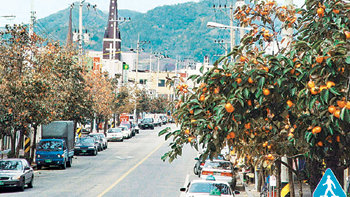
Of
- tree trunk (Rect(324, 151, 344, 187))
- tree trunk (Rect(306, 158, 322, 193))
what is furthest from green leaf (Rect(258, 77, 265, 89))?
tree trunk (Rect(306, 158, 322, 193))

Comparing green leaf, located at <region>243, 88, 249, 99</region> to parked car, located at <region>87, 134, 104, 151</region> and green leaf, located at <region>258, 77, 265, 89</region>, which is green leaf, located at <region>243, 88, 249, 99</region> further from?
parked car, located at <region>87, 134, 104, 151</region>

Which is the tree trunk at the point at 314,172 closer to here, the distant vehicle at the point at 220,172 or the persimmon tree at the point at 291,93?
the persimmon tree at the point at 291,93

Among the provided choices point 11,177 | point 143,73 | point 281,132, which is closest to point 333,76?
point 281,132

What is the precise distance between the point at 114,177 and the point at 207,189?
15.0 m

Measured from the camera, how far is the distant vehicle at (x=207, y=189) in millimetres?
18891

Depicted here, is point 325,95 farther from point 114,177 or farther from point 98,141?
point 98,141

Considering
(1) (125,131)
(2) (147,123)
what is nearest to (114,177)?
(1) (125,131)

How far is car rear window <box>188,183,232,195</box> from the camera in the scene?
1912 centimetres

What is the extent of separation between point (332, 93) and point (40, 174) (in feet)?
95.7

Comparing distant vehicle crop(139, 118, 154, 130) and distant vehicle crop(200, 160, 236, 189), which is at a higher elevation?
distant vehicle crop(139, 118, 154, 130)

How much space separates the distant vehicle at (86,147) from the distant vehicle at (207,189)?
3142 centimetres

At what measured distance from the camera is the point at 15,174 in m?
25.8

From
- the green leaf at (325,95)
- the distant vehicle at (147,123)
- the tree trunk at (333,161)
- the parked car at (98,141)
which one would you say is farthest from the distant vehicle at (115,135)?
the green leaf at (325,95)

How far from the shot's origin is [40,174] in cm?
3516
